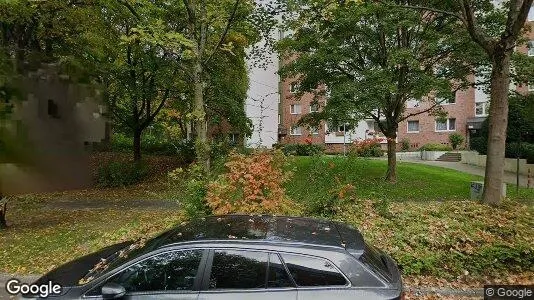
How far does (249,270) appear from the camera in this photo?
3596 mm

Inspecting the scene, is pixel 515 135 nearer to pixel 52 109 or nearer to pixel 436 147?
pixel 436 147

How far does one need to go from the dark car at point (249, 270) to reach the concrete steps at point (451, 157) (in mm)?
31669

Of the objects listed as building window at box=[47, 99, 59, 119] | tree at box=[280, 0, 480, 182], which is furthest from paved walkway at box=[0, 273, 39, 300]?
tree at box=[280, 0, 480, 182]

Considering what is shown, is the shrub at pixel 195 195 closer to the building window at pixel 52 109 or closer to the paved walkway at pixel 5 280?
the paved walkway at pixel 5 280

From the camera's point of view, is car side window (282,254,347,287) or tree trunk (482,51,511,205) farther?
tree trunk (482,51,511,205)

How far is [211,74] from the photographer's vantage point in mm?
18062

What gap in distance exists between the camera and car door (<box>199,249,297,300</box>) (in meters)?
3.46

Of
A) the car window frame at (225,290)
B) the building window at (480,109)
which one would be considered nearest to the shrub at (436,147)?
the building window at (480,109)

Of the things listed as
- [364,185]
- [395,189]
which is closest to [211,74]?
[364,185]

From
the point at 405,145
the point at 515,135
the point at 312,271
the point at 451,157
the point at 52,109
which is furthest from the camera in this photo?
the point at 405,145

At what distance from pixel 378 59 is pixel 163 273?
14.7 metres

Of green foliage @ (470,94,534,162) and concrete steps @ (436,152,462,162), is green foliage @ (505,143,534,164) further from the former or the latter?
concrete steps @ (436,152,462,162)

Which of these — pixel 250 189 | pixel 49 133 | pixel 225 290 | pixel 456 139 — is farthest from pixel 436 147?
pixel 49 133

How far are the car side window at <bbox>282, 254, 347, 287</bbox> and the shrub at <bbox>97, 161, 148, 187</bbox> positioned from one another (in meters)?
16.1
